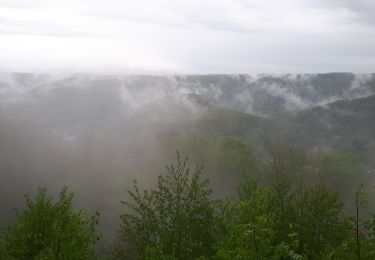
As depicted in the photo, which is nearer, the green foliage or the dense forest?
the dense forest

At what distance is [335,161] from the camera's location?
10475cm

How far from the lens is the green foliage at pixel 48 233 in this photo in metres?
22.9

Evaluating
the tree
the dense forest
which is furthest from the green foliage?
the tree

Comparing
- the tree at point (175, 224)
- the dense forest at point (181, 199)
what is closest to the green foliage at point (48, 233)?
the dense forest at point (181, 199)

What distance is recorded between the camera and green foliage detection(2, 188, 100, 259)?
22.9 m

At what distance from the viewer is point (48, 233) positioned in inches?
1102

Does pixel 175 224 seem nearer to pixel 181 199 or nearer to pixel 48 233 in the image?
pixel 181 199

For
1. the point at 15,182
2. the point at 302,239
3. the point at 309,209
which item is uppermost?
the point at 309,209

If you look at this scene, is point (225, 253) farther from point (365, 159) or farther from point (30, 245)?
point (365, 159)

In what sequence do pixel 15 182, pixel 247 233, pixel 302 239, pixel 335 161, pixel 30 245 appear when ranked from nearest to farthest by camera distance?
pixel 247 233 < pixel 302 239 < pixel 30 245 < pixel 335 161 < pixel 15 182

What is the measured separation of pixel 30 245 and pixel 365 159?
171902 mm

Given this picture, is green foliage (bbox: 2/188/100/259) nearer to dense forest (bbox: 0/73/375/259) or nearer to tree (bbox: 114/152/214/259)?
dense forest (bbox: 0/73/375/259)

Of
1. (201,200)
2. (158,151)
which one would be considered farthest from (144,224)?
(158,151)

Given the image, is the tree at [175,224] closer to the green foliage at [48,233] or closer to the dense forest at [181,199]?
the dense forest at [181,199]
